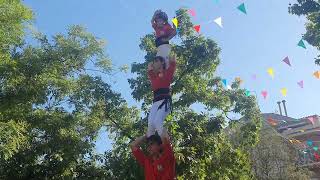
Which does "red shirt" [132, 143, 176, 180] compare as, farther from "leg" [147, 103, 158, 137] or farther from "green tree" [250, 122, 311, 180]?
"green tree" [250, 122, 311, 180]

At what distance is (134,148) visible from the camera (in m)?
6.22

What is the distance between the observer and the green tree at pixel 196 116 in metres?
14.5

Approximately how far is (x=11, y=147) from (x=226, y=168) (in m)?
Result: 8.07

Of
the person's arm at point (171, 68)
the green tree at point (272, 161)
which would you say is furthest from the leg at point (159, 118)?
the green tree at point (272, 161)

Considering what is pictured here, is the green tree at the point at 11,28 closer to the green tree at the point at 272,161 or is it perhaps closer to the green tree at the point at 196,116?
the green tree at the point at 196,116

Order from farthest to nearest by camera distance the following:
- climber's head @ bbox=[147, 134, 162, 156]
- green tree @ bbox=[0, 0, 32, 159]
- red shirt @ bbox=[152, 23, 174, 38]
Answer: green tree @ bbox=[0, 0, 32, 159]
red shirt @ bbox=[152, 23, 174, 38]
climber's head @ bbox=[147, 134, 162, 156]

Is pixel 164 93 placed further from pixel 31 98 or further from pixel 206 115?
pixel 206 115

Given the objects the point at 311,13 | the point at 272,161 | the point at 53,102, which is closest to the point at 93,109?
the point at 53,102

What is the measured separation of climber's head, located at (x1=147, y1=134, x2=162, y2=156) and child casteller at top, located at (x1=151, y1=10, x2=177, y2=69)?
1032 millimetres

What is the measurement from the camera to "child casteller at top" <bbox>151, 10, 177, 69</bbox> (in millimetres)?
6461

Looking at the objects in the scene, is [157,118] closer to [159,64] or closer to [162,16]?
[159,64]

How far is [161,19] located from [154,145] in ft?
6.13

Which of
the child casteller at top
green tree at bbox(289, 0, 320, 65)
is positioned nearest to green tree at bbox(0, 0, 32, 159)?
the child casteller at top

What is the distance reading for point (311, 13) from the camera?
14.4 m
